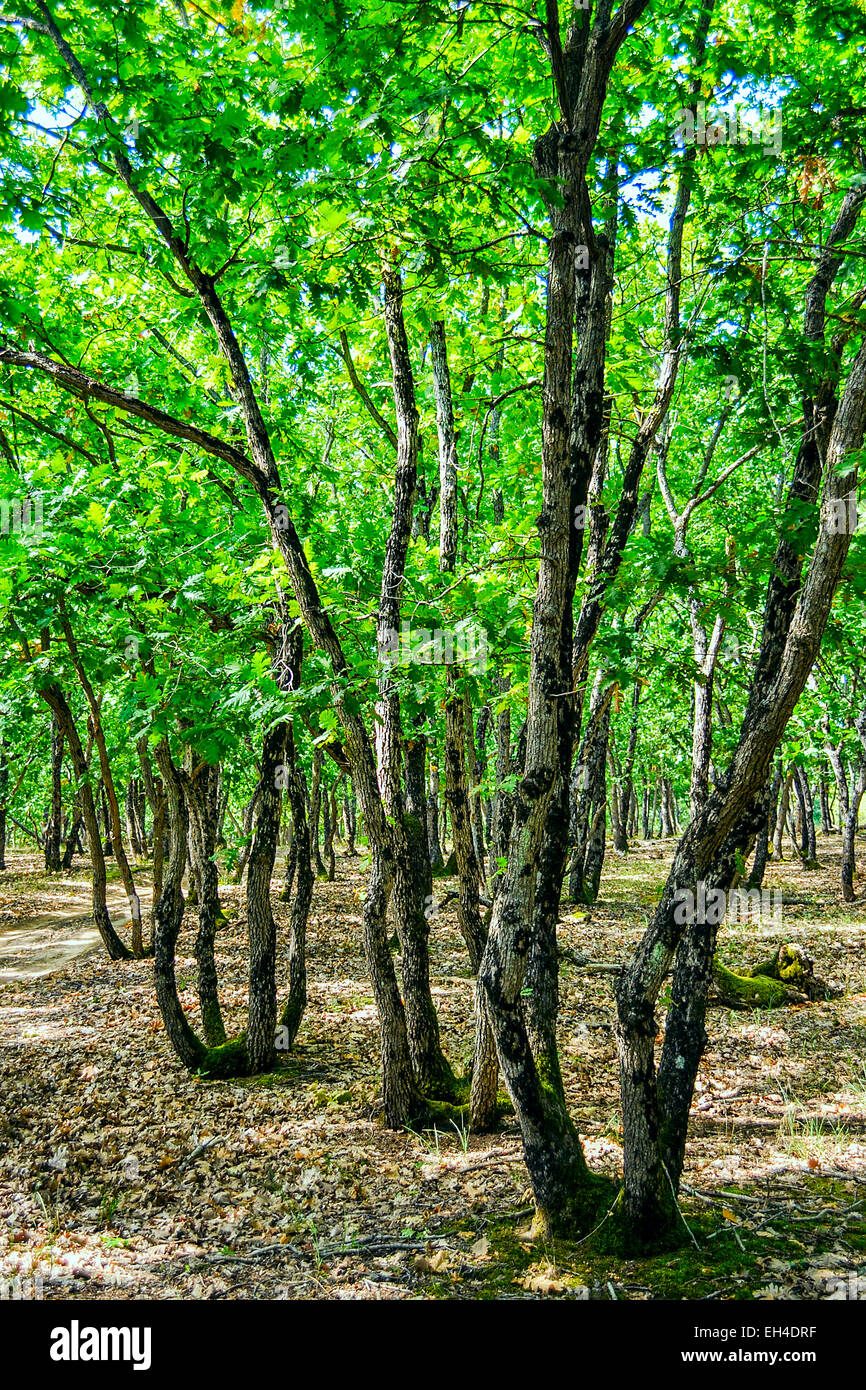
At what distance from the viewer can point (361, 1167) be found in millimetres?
5715

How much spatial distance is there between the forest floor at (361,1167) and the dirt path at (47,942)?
2.97m

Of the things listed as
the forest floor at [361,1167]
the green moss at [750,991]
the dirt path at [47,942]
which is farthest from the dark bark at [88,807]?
the green moss at [750,991]

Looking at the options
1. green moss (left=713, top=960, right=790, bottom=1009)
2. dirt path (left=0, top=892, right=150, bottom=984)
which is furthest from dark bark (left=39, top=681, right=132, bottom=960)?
green moss (left=713, top=960, right=790, bottom=1009)

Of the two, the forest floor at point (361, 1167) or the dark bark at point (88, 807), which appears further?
the dark bark at point (88, 807)

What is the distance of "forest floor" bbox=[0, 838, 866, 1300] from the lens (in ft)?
13.2

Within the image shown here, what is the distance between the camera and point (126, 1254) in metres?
4.86

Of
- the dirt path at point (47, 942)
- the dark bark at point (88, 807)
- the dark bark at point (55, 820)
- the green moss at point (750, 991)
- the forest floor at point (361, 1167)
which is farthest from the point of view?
the dark bark at point (55, 820)

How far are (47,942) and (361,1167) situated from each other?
1207 centimetres

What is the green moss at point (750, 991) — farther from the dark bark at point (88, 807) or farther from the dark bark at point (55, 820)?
the dark bark at point (55, 820)

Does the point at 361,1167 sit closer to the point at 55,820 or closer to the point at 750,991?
the point at 750,991

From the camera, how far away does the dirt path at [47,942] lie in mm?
13336

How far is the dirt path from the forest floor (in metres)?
2.97

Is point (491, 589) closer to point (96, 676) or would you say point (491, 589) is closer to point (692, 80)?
point (692, 80)
